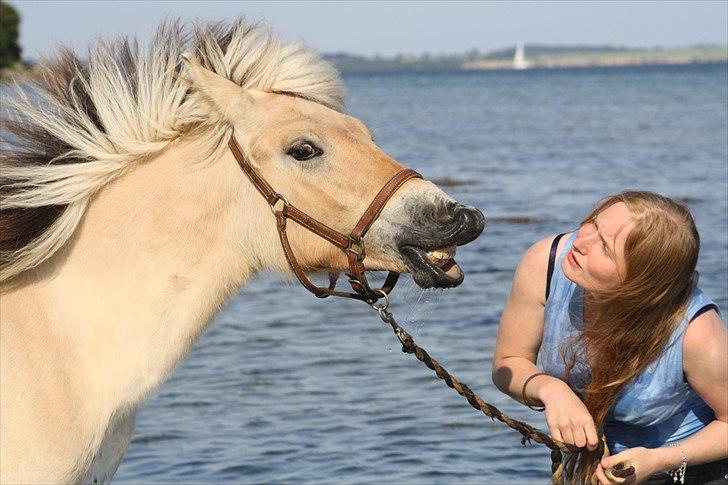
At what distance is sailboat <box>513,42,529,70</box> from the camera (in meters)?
172

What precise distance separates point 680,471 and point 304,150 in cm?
173

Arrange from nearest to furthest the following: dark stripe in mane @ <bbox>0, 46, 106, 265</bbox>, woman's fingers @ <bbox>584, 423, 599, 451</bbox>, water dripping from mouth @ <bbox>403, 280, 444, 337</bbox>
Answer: dark stripe in mane @ <bbox>0, 46, 106, 265</bbox> → water dripping from mouth @ <bbox>403, 280, 444, 337</bbox> → woman's fingers @ <bbox>584, 423, 599, 451</bbox>

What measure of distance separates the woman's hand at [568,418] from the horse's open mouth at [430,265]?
0.63 meters

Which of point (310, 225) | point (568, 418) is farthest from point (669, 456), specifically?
point (310, 225)

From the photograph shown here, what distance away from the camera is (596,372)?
3.94 m

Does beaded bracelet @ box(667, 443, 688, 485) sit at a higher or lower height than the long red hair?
lower

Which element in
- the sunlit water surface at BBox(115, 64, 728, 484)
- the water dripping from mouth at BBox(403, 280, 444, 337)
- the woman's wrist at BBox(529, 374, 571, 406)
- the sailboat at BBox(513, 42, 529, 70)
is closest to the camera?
the water dripping from mouth at BBox(403, 280, 444, 337)

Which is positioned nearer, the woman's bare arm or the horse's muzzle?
the horse's muzzle

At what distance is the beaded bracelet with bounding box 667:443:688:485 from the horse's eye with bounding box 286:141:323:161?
1.59m

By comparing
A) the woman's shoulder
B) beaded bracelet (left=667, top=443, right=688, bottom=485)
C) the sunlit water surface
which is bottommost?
the sunlit water surface

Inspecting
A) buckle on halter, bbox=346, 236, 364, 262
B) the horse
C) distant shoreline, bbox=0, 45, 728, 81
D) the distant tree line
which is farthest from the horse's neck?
distant shoreline, bbox=0, 45, 728, 81

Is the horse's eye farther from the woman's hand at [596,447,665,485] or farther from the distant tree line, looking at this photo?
the distant tree line

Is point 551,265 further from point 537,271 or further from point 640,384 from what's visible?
point 640,384

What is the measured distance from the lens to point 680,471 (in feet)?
13.1
